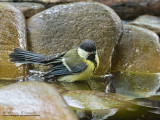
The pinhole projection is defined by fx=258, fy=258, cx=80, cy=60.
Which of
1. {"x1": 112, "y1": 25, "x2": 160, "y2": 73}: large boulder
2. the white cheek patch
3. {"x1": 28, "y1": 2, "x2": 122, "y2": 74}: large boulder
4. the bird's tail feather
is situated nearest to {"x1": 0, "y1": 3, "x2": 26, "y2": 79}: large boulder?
the bird's tail feather

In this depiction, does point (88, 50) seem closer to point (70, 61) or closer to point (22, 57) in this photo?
point (70, 61)

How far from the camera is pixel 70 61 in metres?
4.14

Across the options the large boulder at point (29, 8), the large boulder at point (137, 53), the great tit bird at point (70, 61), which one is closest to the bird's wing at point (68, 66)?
the great tit bird at point (70, 61)

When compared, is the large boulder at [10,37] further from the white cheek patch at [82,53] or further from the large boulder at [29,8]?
the large boulder at [29,8]

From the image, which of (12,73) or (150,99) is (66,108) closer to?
(150,99)

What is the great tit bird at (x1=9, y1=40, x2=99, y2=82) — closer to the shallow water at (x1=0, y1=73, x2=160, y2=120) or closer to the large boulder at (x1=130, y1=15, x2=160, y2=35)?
the shallow water at (x1=0, y1=73, x2=160, y2=120)

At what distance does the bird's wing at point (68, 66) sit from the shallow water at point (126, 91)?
0.58 ft

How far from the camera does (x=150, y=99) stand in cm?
329

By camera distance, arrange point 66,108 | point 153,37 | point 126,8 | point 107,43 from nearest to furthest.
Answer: point 66,108, point 107,43, point 153,37, point 126,8

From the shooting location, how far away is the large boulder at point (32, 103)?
101 inches

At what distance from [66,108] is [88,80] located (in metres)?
1.65

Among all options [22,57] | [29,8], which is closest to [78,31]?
[22,57]

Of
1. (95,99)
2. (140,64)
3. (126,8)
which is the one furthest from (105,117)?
(126,8)

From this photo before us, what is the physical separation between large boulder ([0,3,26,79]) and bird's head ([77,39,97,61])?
102 centimetres
